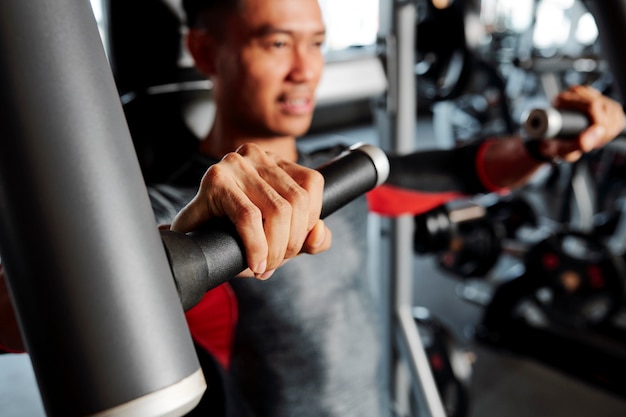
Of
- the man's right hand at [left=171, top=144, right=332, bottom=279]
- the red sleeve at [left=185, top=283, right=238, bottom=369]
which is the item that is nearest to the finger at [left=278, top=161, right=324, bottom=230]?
the man's right hand at [left=171, top=144, right=332, bottom=279]

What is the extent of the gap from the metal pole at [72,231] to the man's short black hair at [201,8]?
12.2 inches

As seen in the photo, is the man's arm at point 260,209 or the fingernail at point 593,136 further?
the fingernail at point 593,136

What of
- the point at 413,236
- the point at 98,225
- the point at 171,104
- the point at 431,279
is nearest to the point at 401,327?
the point at 413,236

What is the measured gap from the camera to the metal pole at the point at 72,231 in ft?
0.56

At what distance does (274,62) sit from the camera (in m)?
0.44

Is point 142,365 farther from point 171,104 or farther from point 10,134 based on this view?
point 171,104

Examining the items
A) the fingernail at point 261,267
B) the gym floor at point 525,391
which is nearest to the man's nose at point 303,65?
the fingernail at point 261,267

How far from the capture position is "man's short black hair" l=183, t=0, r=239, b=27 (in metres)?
0.48

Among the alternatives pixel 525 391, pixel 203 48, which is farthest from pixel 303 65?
pixel 525 391

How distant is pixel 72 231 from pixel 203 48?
16.1 inches

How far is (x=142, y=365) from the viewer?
0.60ft

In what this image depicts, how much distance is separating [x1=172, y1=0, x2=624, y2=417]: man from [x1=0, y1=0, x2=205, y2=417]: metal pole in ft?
0.73

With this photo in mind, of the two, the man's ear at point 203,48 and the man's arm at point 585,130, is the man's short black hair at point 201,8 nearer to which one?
the man's ear at point 203,48

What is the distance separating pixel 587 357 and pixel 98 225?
2197mm
